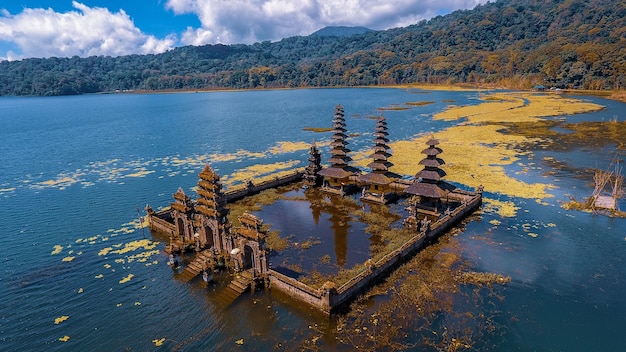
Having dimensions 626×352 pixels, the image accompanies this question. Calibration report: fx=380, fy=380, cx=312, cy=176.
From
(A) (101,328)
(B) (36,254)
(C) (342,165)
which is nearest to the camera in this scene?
(A) (101,328)

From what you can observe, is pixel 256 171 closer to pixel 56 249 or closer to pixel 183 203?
pixel 183 203

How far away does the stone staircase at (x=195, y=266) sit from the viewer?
2880 cm

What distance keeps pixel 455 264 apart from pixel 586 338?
30.3ft

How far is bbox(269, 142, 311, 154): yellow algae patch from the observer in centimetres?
7300

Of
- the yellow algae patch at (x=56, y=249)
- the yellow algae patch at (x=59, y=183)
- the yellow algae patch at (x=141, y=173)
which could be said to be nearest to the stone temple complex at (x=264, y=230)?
the yellow algae patch at (x=56, y=249)

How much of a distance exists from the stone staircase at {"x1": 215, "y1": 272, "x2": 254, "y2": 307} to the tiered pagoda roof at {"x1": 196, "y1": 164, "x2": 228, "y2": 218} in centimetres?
586

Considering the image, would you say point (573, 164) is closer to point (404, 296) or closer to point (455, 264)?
point (455, 264)

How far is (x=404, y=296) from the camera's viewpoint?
25.5 metres

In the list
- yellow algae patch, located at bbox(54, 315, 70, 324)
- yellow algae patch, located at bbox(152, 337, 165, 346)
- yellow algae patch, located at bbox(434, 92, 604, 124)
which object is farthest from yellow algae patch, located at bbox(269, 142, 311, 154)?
yellow algae patch, located at bbox(152, 337, 165, 346)

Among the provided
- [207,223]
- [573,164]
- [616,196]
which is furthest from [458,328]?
[573,164]

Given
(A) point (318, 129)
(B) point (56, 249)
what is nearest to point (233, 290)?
(B) point (56, 249)

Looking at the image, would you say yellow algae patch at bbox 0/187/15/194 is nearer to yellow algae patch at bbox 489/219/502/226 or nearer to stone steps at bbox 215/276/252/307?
stone steps at bbox 215/276/252/307

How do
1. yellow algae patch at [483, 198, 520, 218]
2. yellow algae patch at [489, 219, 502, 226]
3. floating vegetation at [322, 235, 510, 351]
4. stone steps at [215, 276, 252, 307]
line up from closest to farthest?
floating vegetation at [322, 235, 510, 351]
stone steps at [215, 276, 252, 307]
yellow algae patch at [489, 219, 502, 226]
yellow algae patch at [483, 198, 520, 218]

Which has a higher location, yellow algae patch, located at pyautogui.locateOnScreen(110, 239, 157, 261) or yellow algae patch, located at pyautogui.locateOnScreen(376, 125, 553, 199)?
yellow algae patch, located at pyautogui.locateOnScreen(376, 125, 553, 199)
